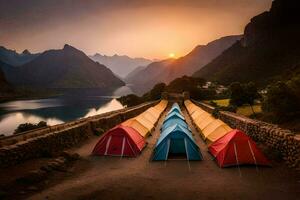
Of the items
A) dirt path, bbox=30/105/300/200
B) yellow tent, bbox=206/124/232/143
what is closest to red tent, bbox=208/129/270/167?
dirt path, bbox=30/105/300/200

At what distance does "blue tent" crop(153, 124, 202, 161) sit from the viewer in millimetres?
17469

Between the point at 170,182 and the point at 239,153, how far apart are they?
4.40 metres

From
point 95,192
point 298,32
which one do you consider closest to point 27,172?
point 95,192

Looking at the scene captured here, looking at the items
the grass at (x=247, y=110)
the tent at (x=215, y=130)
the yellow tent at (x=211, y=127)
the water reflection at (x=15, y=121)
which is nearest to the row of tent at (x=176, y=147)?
the tent at (x=215, y=130)

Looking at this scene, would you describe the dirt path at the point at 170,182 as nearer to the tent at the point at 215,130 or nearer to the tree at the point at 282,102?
the tent at the point at 215,130

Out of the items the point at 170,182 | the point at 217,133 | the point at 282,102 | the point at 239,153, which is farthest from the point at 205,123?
the point at 282,102

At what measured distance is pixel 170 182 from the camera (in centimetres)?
1345

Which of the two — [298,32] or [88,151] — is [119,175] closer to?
[88,151]

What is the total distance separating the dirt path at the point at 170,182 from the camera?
38.8 feet

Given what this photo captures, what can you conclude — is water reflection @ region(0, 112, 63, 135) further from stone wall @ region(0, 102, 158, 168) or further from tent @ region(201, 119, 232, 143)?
tent @ region(201, 119, 232, 143)

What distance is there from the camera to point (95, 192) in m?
12.1

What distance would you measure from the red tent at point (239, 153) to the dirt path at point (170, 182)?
17.9 inches

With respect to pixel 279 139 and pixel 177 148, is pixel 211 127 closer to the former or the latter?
pixel 177 148

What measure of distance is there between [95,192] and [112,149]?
6.64 meters
